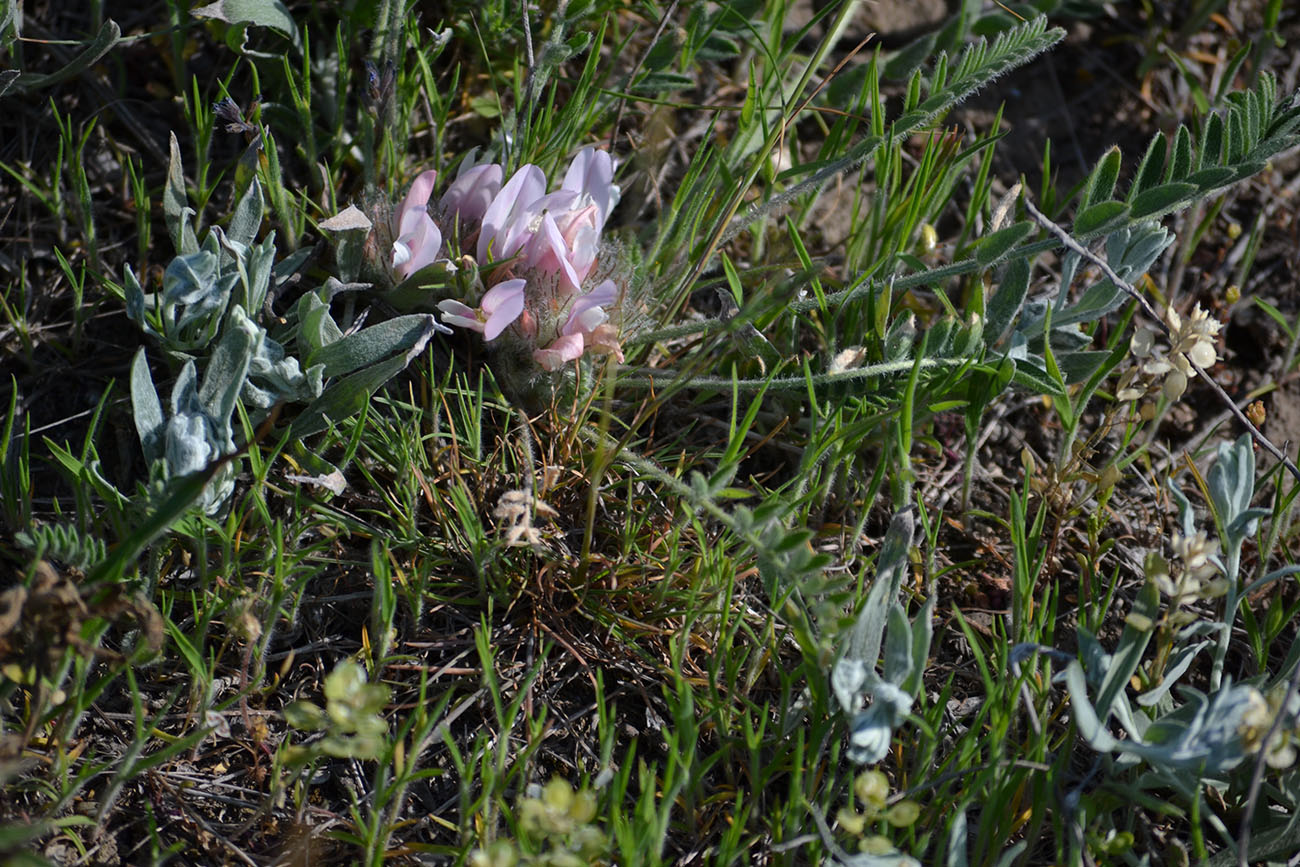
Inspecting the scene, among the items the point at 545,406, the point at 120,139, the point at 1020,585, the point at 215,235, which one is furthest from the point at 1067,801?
the point at 120,139

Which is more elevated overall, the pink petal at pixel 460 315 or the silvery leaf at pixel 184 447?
the pink petal at pixel 460 315

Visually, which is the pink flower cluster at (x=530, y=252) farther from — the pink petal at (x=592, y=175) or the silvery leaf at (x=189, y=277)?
the silvery leaf at (x=189, y=277)

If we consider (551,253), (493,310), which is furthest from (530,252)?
(493,310)

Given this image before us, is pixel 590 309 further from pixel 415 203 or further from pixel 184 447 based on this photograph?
pixel 184 447

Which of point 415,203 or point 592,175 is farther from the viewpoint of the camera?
point 592,175

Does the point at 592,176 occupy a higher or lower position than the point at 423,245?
higher

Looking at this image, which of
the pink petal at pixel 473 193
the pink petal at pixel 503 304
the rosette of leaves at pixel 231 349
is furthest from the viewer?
the pink petal at pixel 473 193

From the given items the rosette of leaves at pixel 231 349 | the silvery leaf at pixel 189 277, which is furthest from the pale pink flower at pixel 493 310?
the silvery leaf at pixel 189 277

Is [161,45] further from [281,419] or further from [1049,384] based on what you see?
[1049,384]
